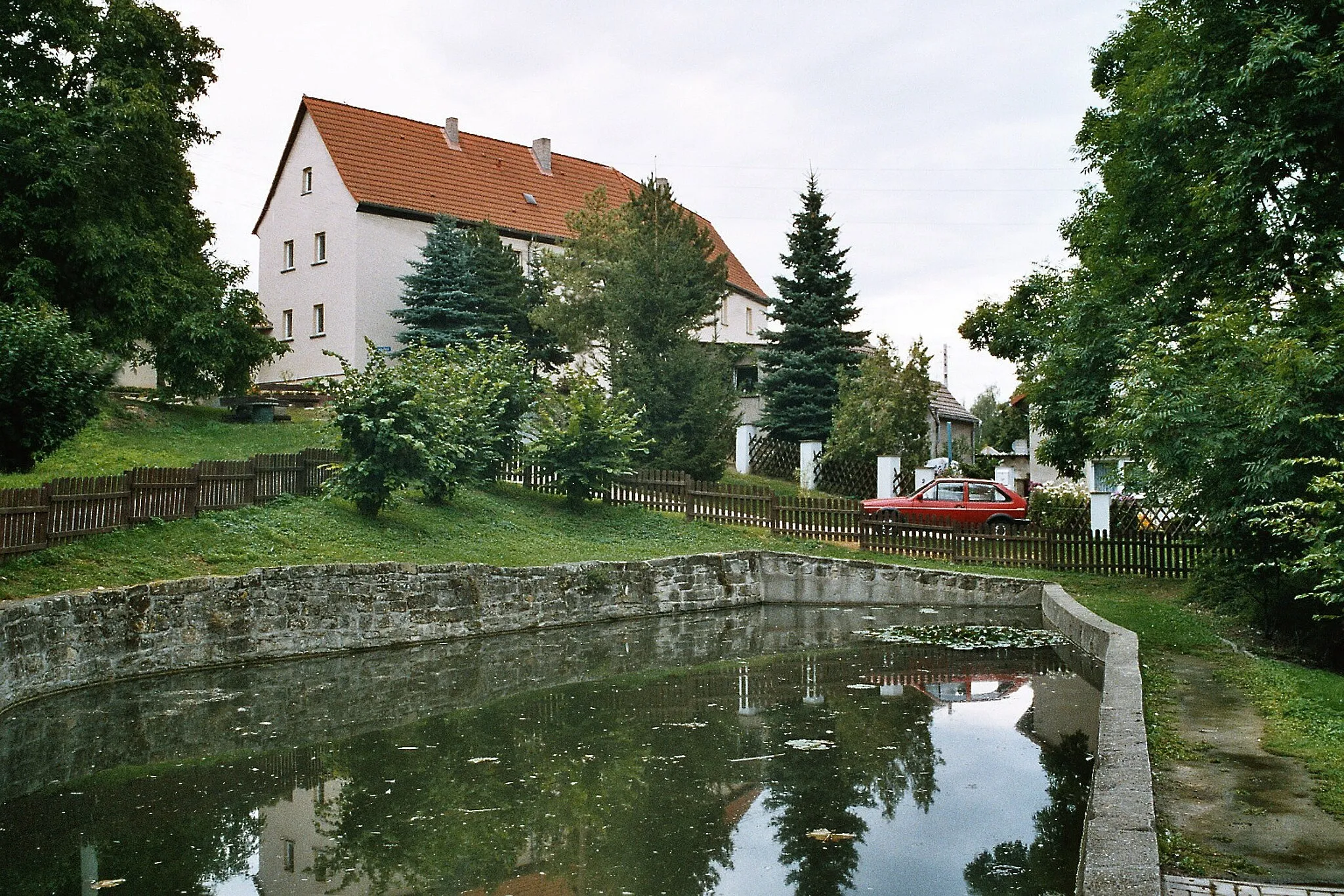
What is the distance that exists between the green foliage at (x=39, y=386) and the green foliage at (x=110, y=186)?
378 inches

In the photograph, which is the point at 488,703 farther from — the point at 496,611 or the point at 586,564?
the point at 586,564

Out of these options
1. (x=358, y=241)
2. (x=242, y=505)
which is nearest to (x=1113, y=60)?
(x=242, y=505)

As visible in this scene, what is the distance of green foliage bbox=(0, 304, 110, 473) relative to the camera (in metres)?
11.8

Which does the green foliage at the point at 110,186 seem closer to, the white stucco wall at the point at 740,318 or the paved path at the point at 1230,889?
the paved path at the point at 1230,889

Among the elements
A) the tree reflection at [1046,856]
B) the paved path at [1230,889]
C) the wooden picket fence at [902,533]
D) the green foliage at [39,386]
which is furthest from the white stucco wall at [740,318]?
the paved path at [1230,889]

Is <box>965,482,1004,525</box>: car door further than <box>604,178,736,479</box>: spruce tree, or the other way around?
<box>604,178,736,479</box>: spruce tree

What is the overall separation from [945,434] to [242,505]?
34.7 metres

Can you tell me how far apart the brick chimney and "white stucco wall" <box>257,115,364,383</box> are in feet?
34.8

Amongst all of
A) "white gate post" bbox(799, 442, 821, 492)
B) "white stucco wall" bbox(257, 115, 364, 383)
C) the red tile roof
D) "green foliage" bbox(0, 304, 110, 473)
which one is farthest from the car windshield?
"white stucco wall" bbox(257, 115, 364, 383)

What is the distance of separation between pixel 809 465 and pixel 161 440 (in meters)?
17.1

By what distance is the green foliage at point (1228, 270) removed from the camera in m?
11.6

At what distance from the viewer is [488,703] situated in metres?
11.2

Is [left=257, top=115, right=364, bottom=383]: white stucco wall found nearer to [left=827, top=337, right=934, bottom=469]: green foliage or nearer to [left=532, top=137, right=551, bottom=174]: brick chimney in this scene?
[left=532, top=137, right=551, bottom=174]: brick chimney

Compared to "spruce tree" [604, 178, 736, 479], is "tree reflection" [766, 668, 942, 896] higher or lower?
lower
